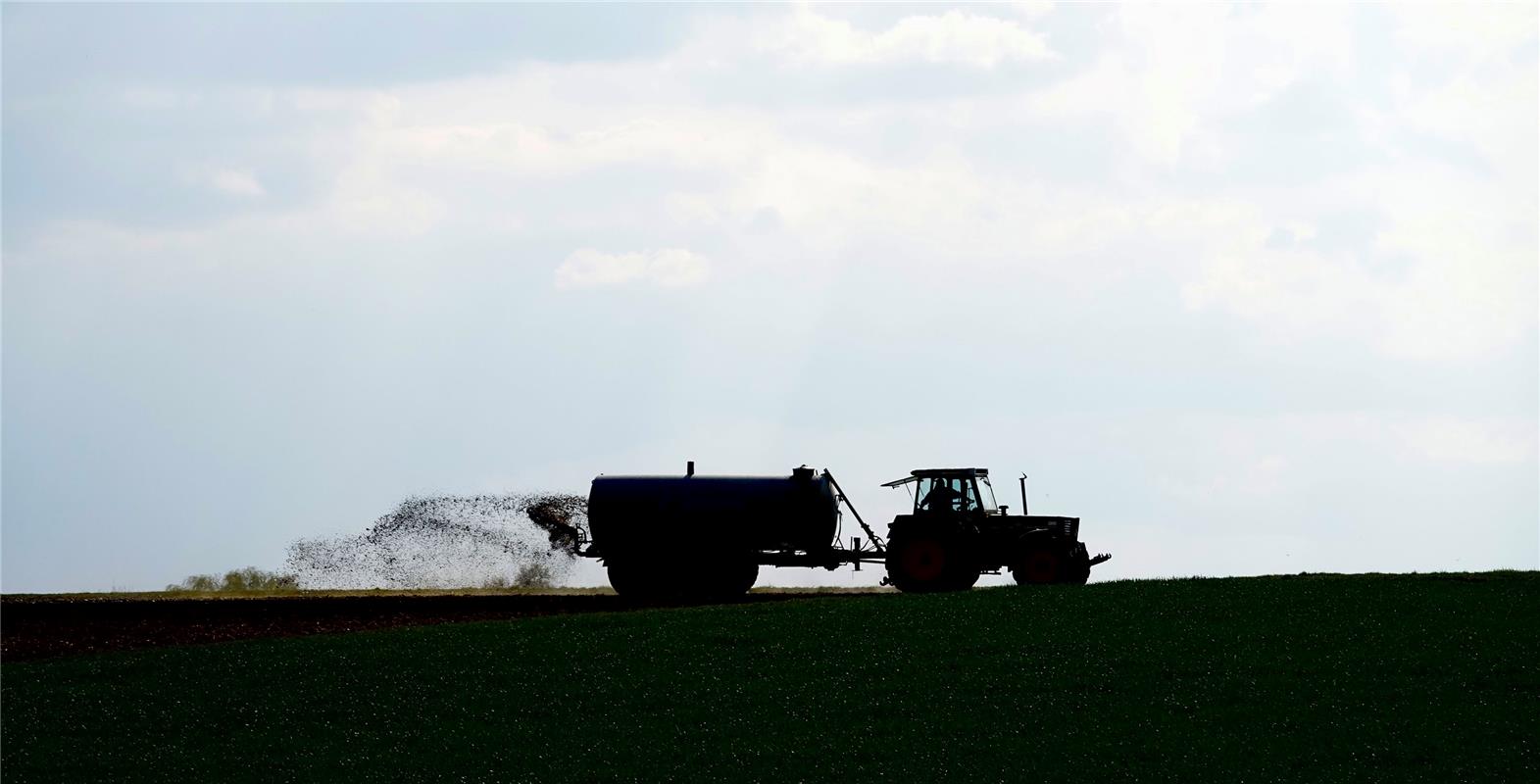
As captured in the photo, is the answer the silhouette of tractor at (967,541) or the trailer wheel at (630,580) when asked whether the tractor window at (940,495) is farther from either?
the trailer wheel at (630,580)

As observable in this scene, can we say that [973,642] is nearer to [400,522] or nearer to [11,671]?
[11,671]

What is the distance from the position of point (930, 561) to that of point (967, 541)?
90cm

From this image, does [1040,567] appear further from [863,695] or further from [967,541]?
[863,695]

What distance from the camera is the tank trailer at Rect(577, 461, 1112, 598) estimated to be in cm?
3369

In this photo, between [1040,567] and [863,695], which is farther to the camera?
[1040,567]

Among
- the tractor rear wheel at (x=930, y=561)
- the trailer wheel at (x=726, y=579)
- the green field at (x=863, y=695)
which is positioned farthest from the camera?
the trailer wheel at (x=726, y=579)

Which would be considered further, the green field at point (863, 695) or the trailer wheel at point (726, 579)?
the trailer wheel at point (726, 579)

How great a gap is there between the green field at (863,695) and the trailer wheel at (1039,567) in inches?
111

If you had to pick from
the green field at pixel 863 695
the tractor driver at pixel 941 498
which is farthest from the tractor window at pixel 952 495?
the green field at pixel 863 695

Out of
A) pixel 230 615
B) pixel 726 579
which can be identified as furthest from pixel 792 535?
pixel 230 615

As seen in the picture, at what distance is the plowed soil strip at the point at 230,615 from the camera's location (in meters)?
31.1

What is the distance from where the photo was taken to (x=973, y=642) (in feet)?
82.5

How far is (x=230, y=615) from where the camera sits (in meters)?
33.7

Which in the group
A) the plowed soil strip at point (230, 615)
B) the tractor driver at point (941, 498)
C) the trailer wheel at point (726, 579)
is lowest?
the plowed soil strip at point (230, 615)
